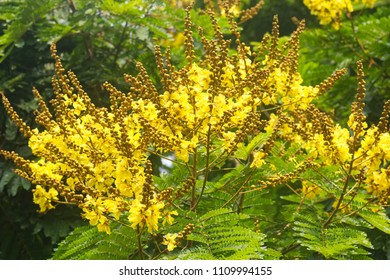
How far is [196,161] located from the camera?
8.64ft

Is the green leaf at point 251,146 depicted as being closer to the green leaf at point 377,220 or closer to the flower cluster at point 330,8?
the green leaf at point 377,220

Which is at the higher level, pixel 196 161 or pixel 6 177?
pixel 6 177

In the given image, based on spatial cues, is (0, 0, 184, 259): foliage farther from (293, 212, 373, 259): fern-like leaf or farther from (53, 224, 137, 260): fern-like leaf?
(293, 212, 373, 259): fern-like leaf

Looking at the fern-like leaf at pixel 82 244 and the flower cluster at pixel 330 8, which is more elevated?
the flower cluster at pixel 330 8

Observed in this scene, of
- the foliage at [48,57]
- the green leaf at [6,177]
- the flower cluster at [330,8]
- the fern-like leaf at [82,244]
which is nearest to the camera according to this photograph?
the fern-like leaf at [82,244]

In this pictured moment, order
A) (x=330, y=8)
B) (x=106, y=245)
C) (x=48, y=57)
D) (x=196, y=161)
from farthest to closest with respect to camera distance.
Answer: (x=330, y=8)
(x=48, y=57)
(x=196, y=161)
(x=106, y=245)

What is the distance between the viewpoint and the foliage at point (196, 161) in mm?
2363

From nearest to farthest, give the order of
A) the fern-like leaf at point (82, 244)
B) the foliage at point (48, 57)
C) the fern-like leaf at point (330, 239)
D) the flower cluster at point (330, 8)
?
the fern-like leaf at point (330, 239) → the fern-like leaf at point (82, 244) → the foliage at point (48, 57) → the flower cluster at point (330, 8)

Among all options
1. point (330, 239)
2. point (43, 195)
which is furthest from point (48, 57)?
point (330, 239)

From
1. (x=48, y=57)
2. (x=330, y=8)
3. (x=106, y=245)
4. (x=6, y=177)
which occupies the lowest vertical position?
(x=106, y=245)

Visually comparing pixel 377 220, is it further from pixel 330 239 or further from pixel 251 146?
pixel 251 146

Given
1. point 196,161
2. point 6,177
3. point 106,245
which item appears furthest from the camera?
point 6,177

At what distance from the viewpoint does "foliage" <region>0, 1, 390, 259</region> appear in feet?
7.75

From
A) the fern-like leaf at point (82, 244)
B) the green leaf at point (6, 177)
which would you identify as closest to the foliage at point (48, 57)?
the green leaf at point (6, 177)
